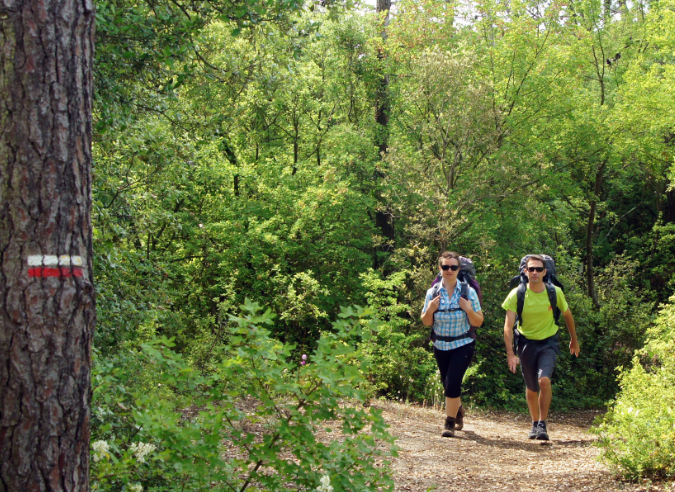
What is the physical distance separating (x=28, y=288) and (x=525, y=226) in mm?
11704

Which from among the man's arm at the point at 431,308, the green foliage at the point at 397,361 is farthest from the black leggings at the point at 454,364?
the green foliage at the point at 397,361

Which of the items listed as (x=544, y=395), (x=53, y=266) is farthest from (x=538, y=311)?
(x=53, y=266)

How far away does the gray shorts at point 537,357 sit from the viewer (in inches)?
273

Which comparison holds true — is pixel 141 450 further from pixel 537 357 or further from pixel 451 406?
pixel 537 357

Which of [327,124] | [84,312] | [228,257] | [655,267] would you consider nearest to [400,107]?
[327,124]

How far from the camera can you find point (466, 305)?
6.80m

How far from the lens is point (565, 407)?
42.6ft

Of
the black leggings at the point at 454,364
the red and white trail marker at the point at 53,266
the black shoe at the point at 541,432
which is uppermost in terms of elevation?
the red and white trail marker at the point at 53,266

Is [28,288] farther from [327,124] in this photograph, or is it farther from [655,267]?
[655,267]

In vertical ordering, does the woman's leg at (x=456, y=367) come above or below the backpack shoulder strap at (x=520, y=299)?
below

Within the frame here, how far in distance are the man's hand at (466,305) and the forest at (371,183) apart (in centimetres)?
104

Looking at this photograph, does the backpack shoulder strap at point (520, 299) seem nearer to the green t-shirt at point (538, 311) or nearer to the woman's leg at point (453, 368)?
the green t-shirt at point (538, 311)

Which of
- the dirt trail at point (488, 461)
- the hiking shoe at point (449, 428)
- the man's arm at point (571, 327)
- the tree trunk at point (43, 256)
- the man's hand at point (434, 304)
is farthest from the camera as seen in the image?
the hiking shoe at point (449, 428)

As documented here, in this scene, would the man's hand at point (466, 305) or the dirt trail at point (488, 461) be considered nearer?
the dirt trail at point (488, 461)
